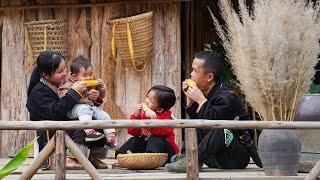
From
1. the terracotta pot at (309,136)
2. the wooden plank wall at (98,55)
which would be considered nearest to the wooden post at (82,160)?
the terracotta pot at (309,136)

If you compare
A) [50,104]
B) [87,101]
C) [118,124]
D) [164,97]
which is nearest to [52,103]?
[50,104]

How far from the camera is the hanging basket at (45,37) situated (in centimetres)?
841

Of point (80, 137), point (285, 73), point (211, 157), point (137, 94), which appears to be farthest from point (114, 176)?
point (137, 94)

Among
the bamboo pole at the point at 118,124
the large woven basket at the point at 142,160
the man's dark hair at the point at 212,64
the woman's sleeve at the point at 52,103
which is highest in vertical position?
the man's dark hair at the point at 212,64

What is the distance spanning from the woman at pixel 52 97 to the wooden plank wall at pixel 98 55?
2.28 m

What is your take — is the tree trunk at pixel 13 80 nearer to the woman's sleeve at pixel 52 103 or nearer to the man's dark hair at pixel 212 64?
the woman's sleeve at pixel 52 103

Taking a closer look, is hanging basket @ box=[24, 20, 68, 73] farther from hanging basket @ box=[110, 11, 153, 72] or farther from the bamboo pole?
the bamboo pole

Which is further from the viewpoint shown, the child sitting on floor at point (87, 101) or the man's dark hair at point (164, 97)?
the man's dark hair at point (164, 97)

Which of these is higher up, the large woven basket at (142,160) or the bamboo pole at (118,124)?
the bamboo pole at (118,124)

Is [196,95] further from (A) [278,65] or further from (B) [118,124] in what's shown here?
(B) [118,124]

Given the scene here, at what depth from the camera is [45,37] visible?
8.41 m

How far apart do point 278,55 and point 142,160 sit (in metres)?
1.33

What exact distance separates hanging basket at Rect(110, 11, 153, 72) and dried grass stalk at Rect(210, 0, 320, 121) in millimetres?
2757

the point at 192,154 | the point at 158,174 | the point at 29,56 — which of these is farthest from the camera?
the point at 29,56
